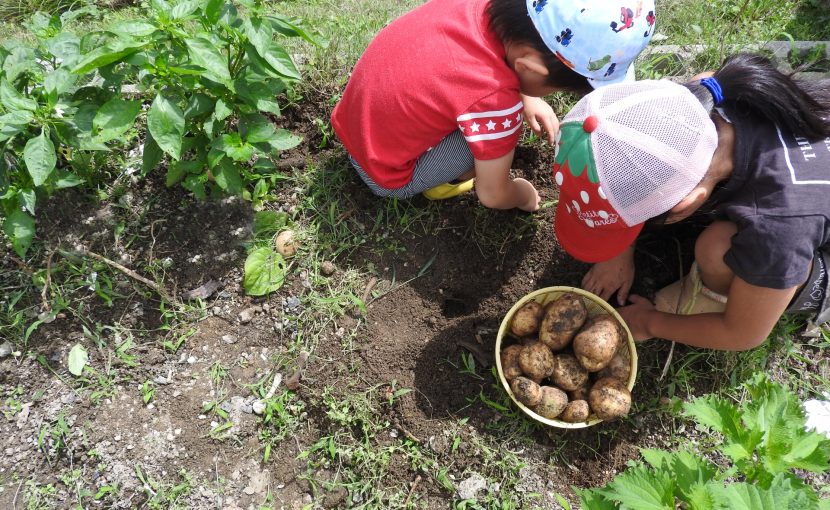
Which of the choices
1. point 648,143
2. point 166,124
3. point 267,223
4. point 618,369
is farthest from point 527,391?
point 166,124

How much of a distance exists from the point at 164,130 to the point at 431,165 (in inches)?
38.8

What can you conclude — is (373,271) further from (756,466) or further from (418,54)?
(756,466)

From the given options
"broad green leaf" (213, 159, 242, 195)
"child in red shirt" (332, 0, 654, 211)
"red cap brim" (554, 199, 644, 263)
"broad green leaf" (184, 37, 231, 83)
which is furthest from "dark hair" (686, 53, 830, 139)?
"broad green leaf" (213, 159, 242, 195)

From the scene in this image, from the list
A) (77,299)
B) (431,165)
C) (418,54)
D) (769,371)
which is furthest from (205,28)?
(769,371)

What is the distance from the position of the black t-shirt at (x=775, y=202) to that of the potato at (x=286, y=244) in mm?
1669

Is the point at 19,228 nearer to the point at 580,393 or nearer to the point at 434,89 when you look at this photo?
the point at 434,89

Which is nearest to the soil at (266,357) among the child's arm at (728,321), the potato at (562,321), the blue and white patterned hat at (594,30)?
the child's arm at (728,321)

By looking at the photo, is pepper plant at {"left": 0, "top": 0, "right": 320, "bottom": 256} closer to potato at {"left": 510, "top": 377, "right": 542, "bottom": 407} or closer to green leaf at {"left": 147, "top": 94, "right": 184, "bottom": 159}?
green leaf at {"left": 147, "top": 94, "right": 184, "bottom": 159}

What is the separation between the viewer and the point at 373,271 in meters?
2.40

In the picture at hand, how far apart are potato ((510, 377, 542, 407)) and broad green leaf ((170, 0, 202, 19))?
167 cm

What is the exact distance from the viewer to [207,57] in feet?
5.80

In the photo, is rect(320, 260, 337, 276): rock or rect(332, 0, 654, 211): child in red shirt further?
rect(320, 260, 337, 276): rock

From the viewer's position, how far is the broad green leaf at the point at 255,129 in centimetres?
208

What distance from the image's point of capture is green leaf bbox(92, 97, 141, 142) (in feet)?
5.98
